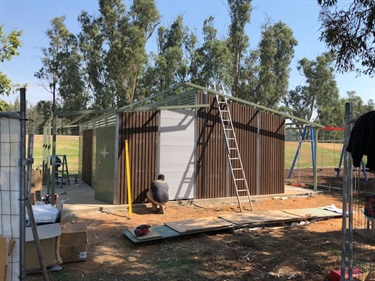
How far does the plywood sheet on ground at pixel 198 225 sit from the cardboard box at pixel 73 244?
2.08 m

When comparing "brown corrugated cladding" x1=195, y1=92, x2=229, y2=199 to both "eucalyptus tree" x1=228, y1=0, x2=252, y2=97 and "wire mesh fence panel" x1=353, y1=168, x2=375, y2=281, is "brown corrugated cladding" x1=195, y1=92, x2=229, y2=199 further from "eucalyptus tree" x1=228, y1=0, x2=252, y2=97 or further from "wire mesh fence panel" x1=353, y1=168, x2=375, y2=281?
"eucalyptus tree" x1=228, y1=0, x2=252, y2=97

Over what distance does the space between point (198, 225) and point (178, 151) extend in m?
3.58

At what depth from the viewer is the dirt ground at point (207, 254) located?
5.07 m

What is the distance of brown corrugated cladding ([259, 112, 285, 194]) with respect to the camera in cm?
1188

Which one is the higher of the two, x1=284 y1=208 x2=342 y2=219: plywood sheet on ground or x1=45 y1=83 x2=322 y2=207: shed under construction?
x1=45 y1=83 x2=322 y2=207: shed under construction

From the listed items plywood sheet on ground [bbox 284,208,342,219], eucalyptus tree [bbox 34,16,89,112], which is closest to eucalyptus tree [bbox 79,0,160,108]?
eucalyptus tree [bbox 34,16,89,112]

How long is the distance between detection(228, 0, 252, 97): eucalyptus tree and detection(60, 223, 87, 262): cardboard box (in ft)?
110

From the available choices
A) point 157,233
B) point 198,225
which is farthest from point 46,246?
point 198,225

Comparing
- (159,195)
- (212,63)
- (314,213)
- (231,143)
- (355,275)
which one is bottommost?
(314,213)

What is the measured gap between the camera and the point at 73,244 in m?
5.44

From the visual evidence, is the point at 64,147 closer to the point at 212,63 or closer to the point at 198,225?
the point at 212,63

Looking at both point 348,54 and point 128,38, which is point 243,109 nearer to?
point 348,54

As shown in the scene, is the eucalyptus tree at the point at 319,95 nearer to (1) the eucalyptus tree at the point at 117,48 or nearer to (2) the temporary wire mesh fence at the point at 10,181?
(1) the eucalyptus tree at the point at 117,48

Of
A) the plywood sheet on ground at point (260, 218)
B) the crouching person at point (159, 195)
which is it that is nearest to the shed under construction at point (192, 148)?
the crouching person at point (159, 195)
